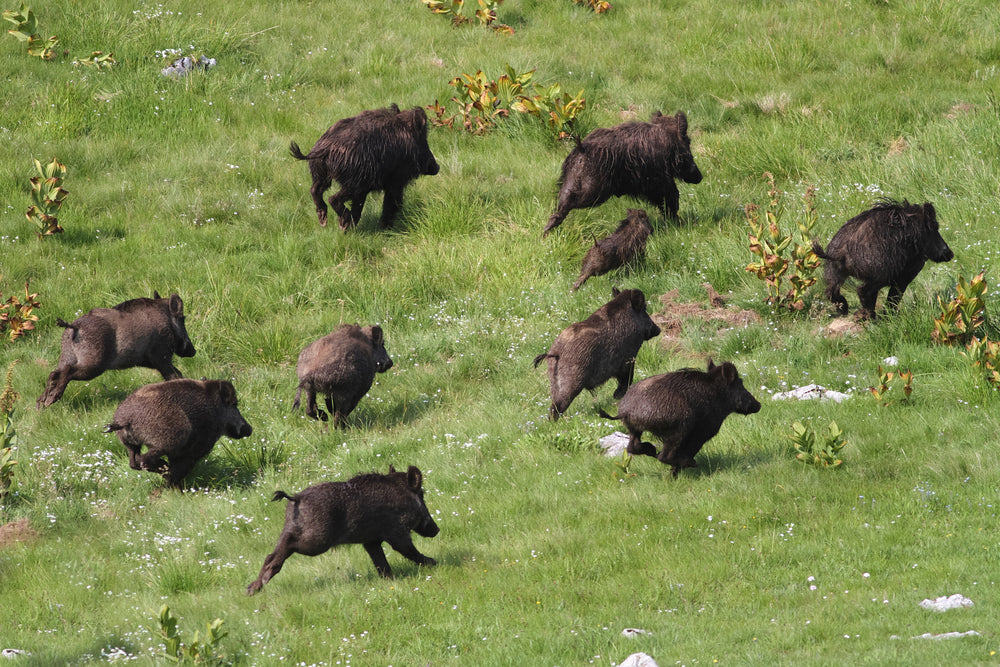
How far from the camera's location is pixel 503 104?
1659 cm

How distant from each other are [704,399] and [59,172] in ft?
29.7

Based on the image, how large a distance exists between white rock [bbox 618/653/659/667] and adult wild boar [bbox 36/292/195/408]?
21.2 feet

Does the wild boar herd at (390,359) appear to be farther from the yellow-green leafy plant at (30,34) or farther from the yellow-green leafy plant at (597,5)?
the yellow-green leafy plant at (597,5)

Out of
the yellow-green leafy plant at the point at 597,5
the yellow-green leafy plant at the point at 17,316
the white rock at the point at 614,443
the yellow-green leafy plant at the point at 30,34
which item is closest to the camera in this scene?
the white rock at the point at 614,443

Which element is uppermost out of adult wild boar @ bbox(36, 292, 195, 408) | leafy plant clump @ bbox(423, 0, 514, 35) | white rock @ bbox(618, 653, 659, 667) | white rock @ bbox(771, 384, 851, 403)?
leafy plant clump @ bbox(423, 0, 514, 35)

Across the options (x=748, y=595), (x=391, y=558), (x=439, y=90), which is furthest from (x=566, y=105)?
(x=748, y=595)

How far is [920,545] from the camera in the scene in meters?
7.41

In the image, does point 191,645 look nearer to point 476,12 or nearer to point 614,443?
point 614,443

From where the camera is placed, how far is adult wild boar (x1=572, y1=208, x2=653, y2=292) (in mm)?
13031

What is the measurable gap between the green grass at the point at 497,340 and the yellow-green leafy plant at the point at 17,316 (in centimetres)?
27

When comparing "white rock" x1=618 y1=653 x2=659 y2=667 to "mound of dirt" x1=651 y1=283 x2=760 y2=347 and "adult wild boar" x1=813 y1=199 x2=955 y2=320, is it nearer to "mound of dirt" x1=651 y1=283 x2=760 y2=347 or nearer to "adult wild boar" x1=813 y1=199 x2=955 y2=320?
"mound of dirt" x1=651 y1=283 x2=760 y2=347

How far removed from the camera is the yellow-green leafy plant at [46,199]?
45.6 ft

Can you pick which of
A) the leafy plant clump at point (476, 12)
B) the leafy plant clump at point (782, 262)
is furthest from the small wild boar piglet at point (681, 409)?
the leafy plant clump at point (476, 12)

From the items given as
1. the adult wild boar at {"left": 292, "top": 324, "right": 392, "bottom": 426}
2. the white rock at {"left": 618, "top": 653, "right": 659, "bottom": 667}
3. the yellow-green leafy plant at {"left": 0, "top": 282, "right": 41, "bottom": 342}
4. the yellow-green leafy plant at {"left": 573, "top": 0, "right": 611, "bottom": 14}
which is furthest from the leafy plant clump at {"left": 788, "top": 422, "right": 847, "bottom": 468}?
the yellow-green leafy plant at {"left": 573, "top": 0, "right": 611, "bottom": 14}
